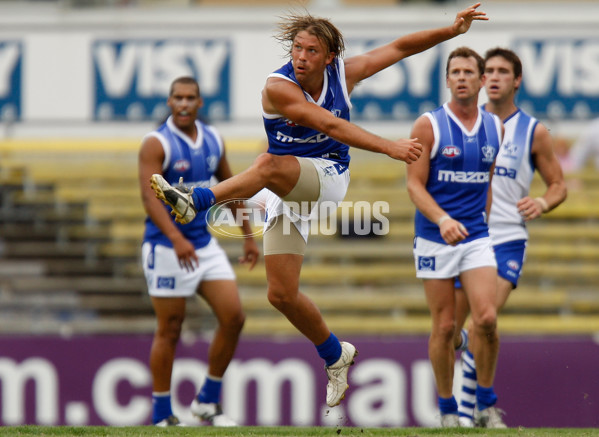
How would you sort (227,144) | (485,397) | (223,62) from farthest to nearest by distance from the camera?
(223,62) < (227,144) < (485,397)

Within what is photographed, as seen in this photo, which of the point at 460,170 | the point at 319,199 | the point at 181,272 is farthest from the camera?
the point at 181,272

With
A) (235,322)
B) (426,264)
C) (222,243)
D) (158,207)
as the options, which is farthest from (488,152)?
(222,243)

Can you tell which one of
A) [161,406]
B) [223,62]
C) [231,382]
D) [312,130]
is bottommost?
[231,382]

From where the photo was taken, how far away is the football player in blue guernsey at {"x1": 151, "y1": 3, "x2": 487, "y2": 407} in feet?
19.3

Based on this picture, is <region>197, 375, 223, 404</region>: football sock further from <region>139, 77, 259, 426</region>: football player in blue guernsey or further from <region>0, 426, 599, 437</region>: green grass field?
<region>0, 426, 599, 437</region>: green grass field

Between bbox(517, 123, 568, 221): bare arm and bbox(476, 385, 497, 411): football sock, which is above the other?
bbox(517, 123, 568, 221): bare arm

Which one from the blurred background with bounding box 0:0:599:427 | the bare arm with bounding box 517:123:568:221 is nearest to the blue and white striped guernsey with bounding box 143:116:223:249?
the bare arm with bounding box 517:123:568:221

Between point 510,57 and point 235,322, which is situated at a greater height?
point 510,57

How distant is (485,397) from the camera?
285 inches

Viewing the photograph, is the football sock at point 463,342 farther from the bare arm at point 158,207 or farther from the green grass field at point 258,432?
the bare arm at point 158,207

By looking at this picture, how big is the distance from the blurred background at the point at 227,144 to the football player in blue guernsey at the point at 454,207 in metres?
4.54

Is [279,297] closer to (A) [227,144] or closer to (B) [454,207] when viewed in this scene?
(B) [454,207]

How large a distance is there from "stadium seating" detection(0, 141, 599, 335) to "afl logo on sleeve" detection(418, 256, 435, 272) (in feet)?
15.1

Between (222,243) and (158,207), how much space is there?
5.19m
